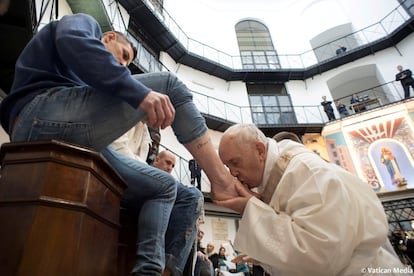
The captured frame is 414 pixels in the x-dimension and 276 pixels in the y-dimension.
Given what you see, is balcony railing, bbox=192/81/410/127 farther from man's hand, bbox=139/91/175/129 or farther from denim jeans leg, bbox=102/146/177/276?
man's hand, bbox=139/91/175/129

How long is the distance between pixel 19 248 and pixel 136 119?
0.51 m

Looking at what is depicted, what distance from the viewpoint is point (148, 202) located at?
1.11 meters

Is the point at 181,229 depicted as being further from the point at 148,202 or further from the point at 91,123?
the point at 91,123

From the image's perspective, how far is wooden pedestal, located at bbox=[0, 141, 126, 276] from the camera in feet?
1.98

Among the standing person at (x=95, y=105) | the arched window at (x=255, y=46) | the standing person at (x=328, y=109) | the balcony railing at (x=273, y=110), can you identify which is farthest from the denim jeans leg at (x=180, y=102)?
the arched window at (x=255, y=46)

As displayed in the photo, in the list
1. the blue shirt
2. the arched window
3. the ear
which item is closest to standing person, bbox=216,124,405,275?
the ear

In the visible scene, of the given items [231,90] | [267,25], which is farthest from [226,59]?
[267,25]

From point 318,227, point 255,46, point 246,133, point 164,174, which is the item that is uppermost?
point 255,46

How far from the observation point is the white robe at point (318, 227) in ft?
2.98

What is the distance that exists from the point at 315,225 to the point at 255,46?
573 inches

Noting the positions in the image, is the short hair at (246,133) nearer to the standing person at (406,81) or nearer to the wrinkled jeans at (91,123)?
the wrinkled jeans at (91,123)

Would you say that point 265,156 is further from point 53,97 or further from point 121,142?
point 53,97

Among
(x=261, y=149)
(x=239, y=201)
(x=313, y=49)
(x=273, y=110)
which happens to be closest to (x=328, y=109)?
(x=273, y=110)

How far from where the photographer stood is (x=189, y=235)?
131 cm
